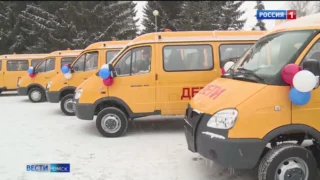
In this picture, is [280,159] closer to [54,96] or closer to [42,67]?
[54,96]

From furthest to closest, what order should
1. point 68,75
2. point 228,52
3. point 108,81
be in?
point 68,75 < point 228,52 < point 108,81

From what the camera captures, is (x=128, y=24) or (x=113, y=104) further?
(x=128, y=24)

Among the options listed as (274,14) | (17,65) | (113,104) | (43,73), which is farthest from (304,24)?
(17,65)

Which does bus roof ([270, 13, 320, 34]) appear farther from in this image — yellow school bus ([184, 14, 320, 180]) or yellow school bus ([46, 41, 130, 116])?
yellow school bus ([46, 41, 130, 116])

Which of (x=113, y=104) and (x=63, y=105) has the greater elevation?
(x=113, y=104)

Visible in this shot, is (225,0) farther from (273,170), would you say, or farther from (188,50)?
(273,170)

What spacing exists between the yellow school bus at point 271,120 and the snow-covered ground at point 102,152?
88 cm

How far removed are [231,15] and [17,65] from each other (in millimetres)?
14869

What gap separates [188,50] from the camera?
8352mm

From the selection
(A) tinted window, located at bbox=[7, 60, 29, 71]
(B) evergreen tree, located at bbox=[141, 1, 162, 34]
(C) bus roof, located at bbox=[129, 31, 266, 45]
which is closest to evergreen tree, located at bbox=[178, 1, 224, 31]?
(B) evergreen tree, located at bbox=[141, 1, 162, 34]

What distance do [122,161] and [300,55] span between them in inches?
130

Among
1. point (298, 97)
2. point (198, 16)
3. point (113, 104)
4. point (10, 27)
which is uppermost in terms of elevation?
point (198, 16)

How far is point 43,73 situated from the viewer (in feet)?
49.1

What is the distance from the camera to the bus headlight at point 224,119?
448 centimetres
